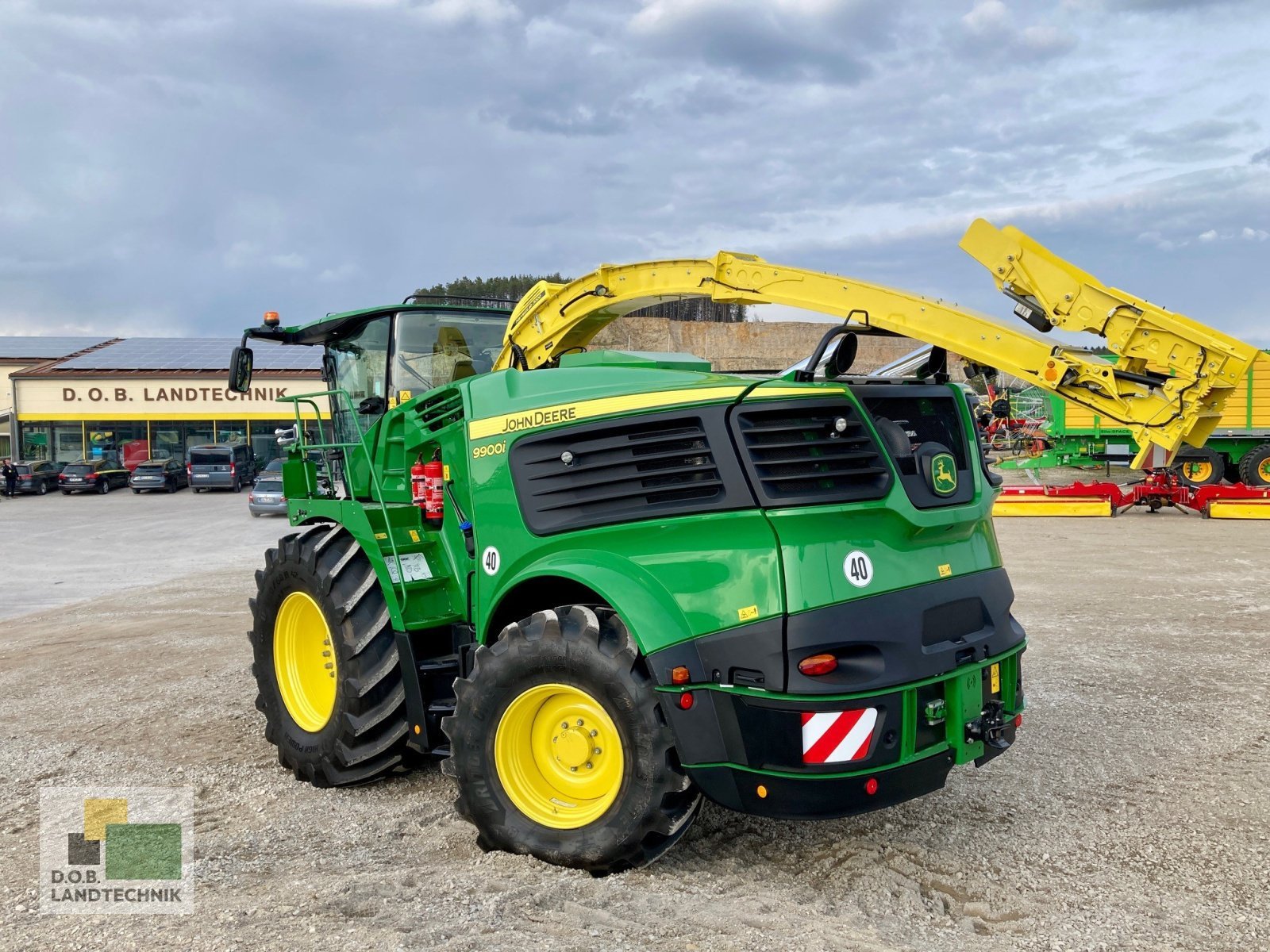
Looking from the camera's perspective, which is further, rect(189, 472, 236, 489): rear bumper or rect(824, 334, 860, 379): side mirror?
rect(189, 472, 236, 489): rear bumper

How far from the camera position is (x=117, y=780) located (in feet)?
18.4

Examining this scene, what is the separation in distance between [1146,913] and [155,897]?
3.89 metres

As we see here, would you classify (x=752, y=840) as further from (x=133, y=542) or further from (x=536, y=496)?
(x=133, y=542)

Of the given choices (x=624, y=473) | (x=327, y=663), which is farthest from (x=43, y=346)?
(x=624, y=473)

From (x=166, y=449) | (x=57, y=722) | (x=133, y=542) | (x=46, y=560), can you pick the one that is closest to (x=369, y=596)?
(x=57, y=722)

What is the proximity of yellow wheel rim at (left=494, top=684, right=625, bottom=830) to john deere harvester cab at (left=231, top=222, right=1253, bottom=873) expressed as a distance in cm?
1

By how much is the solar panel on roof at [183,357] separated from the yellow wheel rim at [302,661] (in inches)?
1450

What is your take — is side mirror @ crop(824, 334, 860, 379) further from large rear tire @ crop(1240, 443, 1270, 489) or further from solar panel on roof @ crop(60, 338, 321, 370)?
solar panel on roof @ crop(60, 338, 321, 370)

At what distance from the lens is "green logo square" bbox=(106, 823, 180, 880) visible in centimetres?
434

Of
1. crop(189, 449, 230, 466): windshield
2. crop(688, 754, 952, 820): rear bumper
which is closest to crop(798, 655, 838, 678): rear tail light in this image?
crop(688, 754, 952, 820): rear bumper

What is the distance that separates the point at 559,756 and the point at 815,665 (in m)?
1.20

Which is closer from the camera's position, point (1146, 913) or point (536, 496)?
point (1146, 913)

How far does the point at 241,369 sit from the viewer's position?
6562 millimetres

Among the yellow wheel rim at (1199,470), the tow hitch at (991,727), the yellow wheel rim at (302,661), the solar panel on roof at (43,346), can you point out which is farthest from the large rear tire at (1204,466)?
the solar panel on roof at (43,346)
